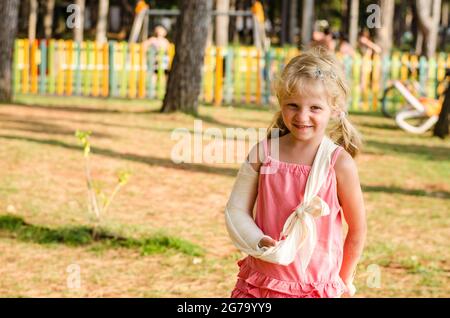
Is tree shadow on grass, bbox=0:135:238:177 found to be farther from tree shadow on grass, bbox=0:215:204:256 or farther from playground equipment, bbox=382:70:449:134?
playground equipment, bbox=382:70:449:134

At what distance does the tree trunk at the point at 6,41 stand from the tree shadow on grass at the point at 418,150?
6.79 metres

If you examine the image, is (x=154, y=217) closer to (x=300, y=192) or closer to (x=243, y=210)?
(x=243, y=210)

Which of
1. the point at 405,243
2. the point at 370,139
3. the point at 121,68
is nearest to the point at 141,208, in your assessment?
the point at 405,243

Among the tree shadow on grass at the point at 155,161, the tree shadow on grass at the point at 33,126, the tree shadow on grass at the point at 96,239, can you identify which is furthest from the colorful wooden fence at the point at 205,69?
the tree shadow on grass at the point at 96,239

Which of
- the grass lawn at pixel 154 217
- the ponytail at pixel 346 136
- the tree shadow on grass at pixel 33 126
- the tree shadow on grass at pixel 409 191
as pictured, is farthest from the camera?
the tree shadow on grass at pixel 33 126

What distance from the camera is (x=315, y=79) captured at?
3182 millimetres

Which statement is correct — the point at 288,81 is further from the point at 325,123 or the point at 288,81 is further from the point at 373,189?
the point at 373,189

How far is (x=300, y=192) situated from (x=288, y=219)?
109 millimetres

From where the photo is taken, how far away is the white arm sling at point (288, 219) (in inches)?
120

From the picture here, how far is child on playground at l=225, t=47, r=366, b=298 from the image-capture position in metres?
3.16

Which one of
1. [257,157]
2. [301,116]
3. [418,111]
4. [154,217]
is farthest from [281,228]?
[418,111]

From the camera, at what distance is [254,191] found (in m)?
3.26

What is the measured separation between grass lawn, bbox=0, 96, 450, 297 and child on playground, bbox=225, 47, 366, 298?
2506mm

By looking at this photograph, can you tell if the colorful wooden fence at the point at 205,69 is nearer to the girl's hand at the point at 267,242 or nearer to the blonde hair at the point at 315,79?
the blonde hair at the point at 315,79
